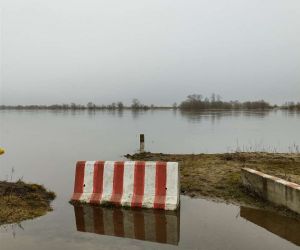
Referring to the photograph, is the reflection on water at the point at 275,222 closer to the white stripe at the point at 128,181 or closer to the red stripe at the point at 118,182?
the white stripe at the point at 128,181

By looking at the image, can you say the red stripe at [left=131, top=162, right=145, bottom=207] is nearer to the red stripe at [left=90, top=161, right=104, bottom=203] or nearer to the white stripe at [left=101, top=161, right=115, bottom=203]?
the white stripe at [left=101, top=161, right=115, bottom=203]

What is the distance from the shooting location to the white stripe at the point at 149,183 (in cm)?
756

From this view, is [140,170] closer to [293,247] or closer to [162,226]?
[162,226]

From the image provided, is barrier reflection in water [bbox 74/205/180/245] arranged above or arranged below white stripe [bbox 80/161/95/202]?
below

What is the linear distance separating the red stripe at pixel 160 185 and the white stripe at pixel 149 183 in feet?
0.22

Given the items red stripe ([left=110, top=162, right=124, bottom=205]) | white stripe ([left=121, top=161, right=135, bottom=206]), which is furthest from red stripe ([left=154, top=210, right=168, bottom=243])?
red stripe ([left=110, top=162, right=124, bottom=205])

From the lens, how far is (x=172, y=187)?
760cm

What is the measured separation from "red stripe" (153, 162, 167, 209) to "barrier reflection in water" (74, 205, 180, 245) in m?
0.24

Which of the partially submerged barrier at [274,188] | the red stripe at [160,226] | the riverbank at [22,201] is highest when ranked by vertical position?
the partially submerged barrier at [274,188]

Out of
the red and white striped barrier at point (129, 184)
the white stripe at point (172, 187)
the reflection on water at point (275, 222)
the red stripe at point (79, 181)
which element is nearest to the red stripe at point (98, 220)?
the red and white striped barrier at point (129, 184)

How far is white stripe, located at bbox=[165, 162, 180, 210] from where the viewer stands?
7.41 metres

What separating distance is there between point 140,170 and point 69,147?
45.0 ft

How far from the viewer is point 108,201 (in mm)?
7633

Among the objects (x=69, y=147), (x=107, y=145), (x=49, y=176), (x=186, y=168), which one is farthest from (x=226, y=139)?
(x=49, y=176)
